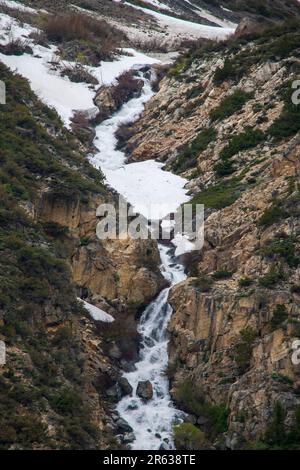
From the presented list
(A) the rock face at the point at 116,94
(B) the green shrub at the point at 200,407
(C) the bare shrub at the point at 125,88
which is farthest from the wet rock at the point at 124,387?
(C) the bare shrub at the point at 125,88

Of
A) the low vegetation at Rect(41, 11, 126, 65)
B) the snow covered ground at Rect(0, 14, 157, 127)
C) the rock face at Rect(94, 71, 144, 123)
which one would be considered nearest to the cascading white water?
the snow covered ground at Rect(0, 14, 157, 127)

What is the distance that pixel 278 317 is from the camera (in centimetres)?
3247

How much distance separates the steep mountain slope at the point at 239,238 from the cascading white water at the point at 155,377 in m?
0.59

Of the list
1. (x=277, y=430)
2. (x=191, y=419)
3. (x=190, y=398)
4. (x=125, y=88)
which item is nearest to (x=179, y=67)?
(x=125, y=88)

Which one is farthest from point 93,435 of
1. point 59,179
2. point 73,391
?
point 59,179

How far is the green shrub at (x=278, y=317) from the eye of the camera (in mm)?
32375

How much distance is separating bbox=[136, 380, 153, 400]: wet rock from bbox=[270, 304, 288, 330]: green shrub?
4581 millimetres

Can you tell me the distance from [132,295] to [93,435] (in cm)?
897

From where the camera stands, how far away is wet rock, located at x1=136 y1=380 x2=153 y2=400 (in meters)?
33.4

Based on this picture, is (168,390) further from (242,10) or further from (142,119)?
(242,10)

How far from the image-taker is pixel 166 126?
51.5m

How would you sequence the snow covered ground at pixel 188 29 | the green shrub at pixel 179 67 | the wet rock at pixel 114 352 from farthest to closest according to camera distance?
1. the snow covered ground at pixel 188 29
2. the green shrub at pixel 179 67
3. the wet rock at pixel 114 352

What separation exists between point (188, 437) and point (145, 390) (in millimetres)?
3427

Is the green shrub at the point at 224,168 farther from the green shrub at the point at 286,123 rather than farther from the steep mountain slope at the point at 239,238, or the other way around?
the green shrub at the point at 286,123
